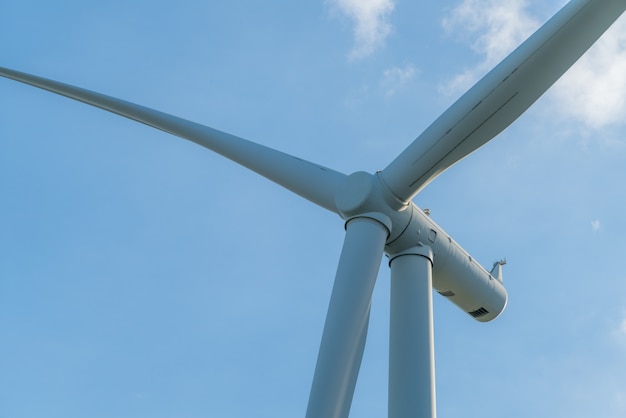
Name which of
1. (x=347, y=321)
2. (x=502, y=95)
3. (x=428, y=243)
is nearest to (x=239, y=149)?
(x=428, y=243)

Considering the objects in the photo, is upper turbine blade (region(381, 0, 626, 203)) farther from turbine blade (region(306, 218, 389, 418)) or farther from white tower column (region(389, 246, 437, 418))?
white tower column (region(389, 246, 437, 418))

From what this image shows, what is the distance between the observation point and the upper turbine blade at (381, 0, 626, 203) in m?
8.98

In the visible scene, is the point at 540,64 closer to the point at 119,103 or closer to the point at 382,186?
the point at 382,186

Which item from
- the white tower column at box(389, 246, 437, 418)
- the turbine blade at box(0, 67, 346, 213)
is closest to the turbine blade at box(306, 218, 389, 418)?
the white tower column at box(389, 246, 437, 418)

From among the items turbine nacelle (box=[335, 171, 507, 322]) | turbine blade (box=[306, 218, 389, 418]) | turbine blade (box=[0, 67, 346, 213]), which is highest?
turbine blade (box=[0, 67, 346, 213])

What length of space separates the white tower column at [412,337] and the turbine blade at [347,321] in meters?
0.70

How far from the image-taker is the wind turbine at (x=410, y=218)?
892cm

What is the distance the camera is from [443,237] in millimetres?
11023

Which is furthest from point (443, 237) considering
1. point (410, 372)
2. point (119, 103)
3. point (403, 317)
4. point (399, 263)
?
point (119, 103)

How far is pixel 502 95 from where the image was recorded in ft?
30.9

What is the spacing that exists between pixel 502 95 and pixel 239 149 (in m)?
4.29

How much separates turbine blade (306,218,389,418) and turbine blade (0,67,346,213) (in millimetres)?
971

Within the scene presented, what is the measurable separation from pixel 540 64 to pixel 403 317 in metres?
3.61

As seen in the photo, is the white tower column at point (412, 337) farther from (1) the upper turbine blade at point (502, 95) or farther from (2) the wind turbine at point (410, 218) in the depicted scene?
(1) the upper turbine blade at point (502, 95)
